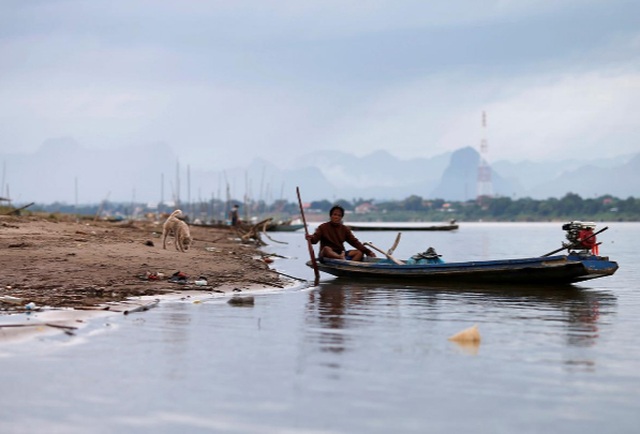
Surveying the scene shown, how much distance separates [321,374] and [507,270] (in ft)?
32.0

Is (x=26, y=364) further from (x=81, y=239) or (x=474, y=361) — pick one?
(x=81, y=239)

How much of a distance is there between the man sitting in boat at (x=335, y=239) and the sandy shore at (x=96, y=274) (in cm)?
Answer: 117

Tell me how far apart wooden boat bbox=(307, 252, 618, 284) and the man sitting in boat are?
76cm

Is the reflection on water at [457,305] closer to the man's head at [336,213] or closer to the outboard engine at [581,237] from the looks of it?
the outboard engine at [581,237]

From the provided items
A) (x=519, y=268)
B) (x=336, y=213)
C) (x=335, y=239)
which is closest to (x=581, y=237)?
(x=519, y=268)

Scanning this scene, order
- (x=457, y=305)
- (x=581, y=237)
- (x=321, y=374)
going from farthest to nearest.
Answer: (x=581, y=237) → (x=457, y=305) → (x=321, y=374)

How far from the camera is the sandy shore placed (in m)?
11.3

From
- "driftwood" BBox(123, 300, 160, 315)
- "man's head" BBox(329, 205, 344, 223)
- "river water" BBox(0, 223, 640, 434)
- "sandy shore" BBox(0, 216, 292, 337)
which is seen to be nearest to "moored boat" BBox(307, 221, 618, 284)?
"man's head" BBox(329, 205, 344, 223)

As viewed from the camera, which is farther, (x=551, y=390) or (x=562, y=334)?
(x=562, y=334)

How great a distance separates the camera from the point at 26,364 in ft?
24.5

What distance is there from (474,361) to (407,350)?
85 centimetres

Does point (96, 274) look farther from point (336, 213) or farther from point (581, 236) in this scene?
point (581, 236)

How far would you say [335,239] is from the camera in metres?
18.0

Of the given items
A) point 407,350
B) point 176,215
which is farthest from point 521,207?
point 407,350
